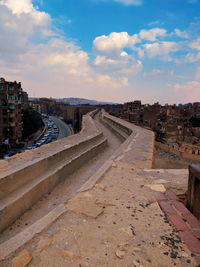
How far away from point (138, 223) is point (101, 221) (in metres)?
0.45

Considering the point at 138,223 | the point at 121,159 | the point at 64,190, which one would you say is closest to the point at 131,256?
the point at 138,223

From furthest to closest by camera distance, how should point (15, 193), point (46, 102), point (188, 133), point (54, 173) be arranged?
point (46, 102)
point (188, 133)
point (54, 173)
point (15, 193)

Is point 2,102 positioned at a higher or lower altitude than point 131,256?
higher

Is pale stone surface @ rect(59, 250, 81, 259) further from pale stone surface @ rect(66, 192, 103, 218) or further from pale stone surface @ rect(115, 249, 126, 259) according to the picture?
pale stone surface @ rect(66, 192, 103, 218)

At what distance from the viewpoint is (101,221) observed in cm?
215

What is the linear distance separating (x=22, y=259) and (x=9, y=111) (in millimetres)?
33946

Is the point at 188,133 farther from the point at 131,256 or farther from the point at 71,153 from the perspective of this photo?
the point at 131,256

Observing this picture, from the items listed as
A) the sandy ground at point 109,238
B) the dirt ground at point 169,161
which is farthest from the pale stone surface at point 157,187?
the dirt ground at point 169,161

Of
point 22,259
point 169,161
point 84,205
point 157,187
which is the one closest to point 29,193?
point 84,205

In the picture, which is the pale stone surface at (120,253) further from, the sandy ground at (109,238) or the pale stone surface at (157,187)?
the pale stone surface at (157,187)

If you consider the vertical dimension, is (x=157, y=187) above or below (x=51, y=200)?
above

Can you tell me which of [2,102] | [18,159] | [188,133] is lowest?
[188,133]

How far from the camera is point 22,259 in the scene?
152 cm

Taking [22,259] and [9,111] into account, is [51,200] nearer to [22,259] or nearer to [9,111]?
[22,259]
